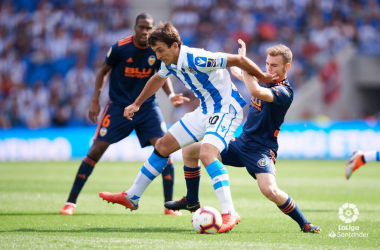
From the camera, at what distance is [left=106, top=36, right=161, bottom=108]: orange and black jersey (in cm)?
637

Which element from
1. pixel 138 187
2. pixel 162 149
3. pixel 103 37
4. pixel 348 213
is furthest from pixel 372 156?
pixel 103 37

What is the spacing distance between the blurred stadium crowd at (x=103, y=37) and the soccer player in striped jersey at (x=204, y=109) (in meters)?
13.0

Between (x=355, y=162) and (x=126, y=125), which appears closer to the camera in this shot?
(x=355, y=162)

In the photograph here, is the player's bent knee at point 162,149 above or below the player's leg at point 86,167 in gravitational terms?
above

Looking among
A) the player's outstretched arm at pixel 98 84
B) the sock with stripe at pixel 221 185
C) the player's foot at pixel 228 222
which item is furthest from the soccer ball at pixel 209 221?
the player's outstretched arm at pixel 98 84

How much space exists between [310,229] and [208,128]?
1.41 m

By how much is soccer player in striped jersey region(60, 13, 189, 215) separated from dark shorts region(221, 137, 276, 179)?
4.60ft

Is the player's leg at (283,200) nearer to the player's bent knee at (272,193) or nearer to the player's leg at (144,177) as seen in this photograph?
the player's bent knee at (272,193)

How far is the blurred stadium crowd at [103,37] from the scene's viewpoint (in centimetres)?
1823

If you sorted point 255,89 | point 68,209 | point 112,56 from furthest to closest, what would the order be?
1. point 112,56
2. point 68,209
3. point 255,89

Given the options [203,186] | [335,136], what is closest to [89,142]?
[203,186]

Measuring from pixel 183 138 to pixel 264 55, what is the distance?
15.5 metres

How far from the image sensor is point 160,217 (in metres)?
5.85

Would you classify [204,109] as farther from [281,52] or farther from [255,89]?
[281,52]
